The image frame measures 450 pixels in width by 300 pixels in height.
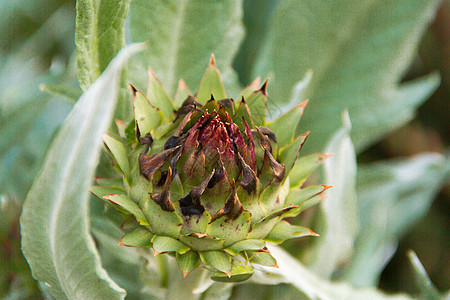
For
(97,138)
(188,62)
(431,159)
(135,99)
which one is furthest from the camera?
(431,159)

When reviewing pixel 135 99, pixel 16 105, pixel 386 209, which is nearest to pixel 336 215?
pixel 386 209

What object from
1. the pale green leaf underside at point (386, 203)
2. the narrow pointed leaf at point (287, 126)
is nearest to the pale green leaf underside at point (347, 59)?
the pale green leaf underside at point (386, 203)

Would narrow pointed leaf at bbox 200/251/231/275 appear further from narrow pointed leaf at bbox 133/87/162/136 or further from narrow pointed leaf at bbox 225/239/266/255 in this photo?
narrow pointed leaf at bbox 133/87/162/136

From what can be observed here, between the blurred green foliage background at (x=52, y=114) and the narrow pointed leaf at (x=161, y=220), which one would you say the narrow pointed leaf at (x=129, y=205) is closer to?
the narrow pointed leaf at (x=161, y=220)

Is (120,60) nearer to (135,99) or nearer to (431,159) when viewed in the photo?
(135,99)

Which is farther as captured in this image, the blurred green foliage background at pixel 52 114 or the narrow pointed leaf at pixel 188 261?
the blurred green foliage background at pixel 52 114

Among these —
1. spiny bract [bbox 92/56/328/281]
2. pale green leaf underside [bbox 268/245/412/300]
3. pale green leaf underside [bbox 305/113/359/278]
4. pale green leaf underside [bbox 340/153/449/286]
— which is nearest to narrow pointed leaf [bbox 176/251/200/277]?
spiny bract [bbox 92/56/328/281]

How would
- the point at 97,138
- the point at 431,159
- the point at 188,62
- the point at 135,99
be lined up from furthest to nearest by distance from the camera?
the point at 431,159, the point at 188,62, the point at 135,99, the point at 97,138
